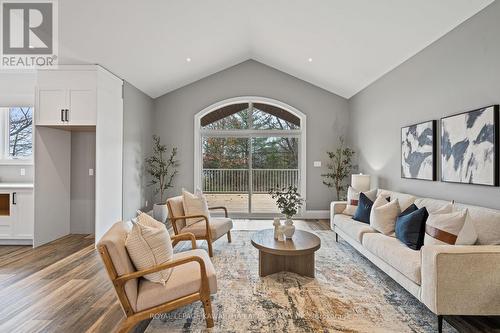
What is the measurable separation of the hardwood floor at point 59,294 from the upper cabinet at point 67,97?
1.95 m

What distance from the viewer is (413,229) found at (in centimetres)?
276

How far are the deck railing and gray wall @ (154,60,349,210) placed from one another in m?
0.47

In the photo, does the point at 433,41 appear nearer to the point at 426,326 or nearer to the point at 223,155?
the point at 426,326

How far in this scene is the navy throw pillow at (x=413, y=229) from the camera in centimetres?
272

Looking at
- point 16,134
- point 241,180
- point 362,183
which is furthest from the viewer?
point 241,180

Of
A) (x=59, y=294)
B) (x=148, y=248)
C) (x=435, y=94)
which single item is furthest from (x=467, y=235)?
(x=59, y=294)

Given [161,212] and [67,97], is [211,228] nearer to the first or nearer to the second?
[161,212]

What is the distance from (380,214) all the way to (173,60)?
14.5 ft

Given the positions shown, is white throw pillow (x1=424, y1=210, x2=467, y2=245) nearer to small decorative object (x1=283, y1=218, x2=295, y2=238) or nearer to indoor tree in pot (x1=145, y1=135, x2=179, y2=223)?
small decorative object (x1=283, y1=218, x2=295, y2=238)

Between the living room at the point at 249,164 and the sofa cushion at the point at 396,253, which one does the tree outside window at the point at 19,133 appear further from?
the sofa cushion at the point at 396,253

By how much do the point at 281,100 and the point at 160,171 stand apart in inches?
131

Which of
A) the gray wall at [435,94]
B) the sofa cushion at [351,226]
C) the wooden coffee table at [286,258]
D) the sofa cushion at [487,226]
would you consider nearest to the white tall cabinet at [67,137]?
the wooden coffee table at [286,258]

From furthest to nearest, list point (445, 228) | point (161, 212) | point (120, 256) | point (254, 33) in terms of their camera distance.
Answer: point (161, 212)
point (254, 33)
point (445, 228)
point (120, 256)

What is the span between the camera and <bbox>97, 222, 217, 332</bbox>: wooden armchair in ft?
5.98
